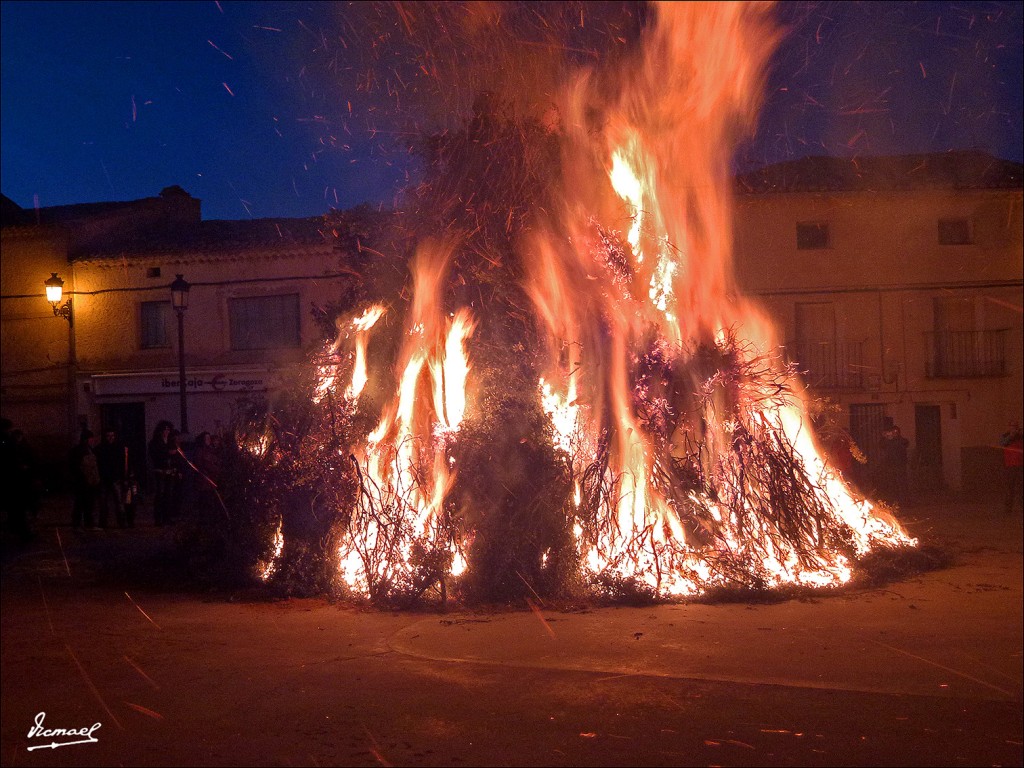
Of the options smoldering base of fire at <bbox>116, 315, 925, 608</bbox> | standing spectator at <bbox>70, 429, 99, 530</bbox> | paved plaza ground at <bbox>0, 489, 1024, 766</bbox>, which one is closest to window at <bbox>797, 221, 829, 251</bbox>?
smoldering base of fire at <bbox>116, 315, 925, 608</bbox>

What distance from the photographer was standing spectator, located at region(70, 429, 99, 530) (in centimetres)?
1384

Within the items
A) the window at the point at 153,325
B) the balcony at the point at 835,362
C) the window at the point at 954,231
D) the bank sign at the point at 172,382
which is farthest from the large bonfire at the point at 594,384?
the window at the point at 153,325

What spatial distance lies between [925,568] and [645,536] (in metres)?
3.17

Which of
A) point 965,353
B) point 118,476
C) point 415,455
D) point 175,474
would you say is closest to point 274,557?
point 415,455

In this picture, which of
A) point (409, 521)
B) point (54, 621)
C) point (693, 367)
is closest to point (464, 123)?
point (693, 367)

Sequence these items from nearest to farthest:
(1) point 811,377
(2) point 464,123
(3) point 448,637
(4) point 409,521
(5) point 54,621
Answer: (3) point 448,637, (5) point 54,621, (4) point 409,521, (2) point 464,123, (1) point 811,377

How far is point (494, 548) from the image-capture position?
838 cm

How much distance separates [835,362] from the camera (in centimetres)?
2212

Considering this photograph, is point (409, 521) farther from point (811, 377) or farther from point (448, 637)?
point (811, 377)

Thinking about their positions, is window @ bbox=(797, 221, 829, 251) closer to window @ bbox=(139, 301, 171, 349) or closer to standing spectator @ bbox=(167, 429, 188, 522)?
standing spectator @ bbox=(167, 429, 188, 522)

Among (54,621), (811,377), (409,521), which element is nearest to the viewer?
(54,621)

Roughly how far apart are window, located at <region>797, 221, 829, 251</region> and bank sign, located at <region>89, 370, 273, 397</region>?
1421cm

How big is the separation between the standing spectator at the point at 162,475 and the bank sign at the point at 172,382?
9025mm

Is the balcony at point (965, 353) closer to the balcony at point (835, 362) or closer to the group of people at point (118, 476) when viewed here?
the balcony at point (835, 362)
